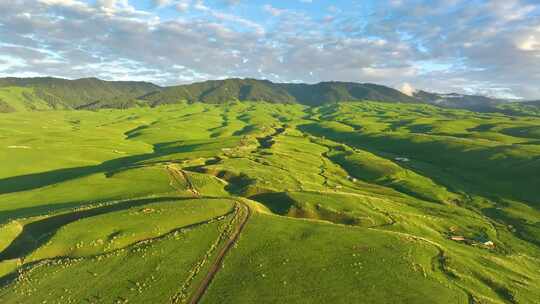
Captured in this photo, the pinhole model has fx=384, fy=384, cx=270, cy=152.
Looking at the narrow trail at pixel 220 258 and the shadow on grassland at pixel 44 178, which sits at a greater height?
the narrow trail at pixel 220 258

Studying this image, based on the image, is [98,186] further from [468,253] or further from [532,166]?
[532,166]

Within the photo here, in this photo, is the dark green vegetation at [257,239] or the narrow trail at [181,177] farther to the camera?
the narrow trail at [181,177]

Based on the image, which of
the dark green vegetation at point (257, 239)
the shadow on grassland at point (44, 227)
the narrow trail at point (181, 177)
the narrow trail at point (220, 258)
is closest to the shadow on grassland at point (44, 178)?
the dark green vegetation at point (257, 239)

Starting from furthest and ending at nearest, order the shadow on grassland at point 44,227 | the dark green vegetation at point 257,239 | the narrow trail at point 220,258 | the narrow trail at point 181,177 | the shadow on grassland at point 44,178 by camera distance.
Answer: the shadow on grassland at point 44,178 → the narrow trail at point 181,177 → the shadow on grassland at point 44,227 → the dark green vegetation at point 257,239 → the narrow trail at point 220,258

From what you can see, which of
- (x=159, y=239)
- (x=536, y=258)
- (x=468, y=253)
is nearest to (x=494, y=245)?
(x=536, y=258)

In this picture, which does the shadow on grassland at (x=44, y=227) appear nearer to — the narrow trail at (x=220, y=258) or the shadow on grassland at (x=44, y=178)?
the narrow trail at (x=220, y=258)

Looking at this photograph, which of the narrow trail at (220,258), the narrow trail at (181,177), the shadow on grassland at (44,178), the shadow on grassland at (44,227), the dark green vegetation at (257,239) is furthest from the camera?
the shadow on grassland at (44,178)

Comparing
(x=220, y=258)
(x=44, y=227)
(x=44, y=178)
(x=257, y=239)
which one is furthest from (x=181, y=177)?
(x=220, y=258)

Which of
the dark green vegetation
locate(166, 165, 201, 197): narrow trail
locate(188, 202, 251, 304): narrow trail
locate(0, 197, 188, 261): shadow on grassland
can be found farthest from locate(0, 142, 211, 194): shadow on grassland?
locate(188, 202, 251, 304): narrow trail

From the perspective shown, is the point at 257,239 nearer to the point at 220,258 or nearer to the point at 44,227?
the point at 220,258
